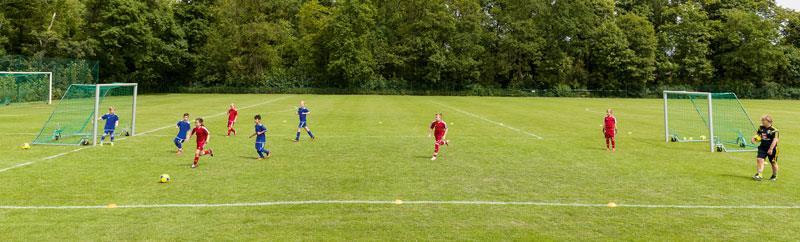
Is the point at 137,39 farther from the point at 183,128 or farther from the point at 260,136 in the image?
the point at 260,136

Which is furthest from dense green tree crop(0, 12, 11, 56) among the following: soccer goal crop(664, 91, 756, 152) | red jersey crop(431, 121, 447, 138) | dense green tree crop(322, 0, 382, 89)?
soccer goal crop(664, 91, 756, 152)

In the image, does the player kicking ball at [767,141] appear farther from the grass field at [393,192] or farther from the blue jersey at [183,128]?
the blue jersey at [183,128]

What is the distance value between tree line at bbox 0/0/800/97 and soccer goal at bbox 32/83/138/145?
4096cm

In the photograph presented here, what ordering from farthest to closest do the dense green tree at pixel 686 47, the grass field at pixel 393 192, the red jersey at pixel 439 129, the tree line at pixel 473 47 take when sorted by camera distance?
the dense green tree at pixel 686 47, the tree line at pixel 473 47, the red jersey at pixel 439 129, the grass field at pixel 393 192

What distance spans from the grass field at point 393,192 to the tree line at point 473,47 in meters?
61.5

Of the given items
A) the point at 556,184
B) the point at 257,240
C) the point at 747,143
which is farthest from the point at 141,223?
the point at 747,143

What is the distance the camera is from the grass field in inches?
381

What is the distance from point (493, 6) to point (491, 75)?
1145 cm

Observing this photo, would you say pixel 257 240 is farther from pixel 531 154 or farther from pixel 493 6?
pixel 493 6

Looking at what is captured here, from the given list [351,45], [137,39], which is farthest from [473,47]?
[137,39]

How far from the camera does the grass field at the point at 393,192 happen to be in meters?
9.67

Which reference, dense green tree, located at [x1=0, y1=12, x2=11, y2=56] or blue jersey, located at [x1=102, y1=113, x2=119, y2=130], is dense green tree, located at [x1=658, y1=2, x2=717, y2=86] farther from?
dense green tree, located at [x1=0, y1=12, x2=11, y2=56]

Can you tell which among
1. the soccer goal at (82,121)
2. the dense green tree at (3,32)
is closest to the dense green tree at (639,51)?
the soccer goal at (82,121)

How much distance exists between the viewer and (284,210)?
1095 centimetres
